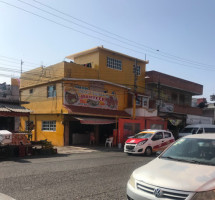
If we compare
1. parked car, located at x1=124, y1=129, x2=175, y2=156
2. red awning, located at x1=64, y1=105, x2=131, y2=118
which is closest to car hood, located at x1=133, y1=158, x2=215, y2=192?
parked car, located at x1=124, y1=129, x2=175, y2=156

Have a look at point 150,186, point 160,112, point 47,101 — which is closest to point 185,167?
point 150,186

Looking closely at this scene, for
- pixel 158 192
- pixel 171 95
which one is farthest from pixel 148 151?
pixel 171 95

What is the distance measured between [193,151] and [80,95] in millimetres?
17504

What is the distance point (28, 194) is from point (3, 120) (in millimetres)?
14683

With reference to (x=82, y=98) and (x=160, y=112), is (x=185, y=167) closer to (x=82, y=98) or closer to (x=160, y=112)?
(x=82, y=98)

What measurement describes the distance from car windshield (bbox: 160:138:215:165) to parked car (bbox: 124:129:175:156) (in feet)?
29.8

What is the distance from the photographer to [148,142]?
15.0 metres

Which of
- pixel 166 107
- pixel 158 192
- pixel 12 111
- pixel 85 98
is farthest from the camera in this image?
pixel 166 107

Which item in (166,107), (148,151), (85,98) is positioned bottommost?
(148,151)

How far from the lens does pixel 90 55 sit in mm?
26500

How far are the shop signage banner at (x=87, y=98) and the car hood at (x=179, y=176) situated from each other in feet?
57.1

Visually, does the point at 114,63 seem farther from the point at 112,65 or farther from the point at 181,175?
the point at 181,175

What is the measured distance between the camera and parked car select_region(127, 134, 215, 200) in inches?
144

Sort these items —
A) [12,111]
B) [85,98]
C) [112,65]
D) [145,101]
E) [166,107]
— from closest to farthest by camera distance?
[12,111]
[85,98]
[112,65]
[145,101]
[166,107]
